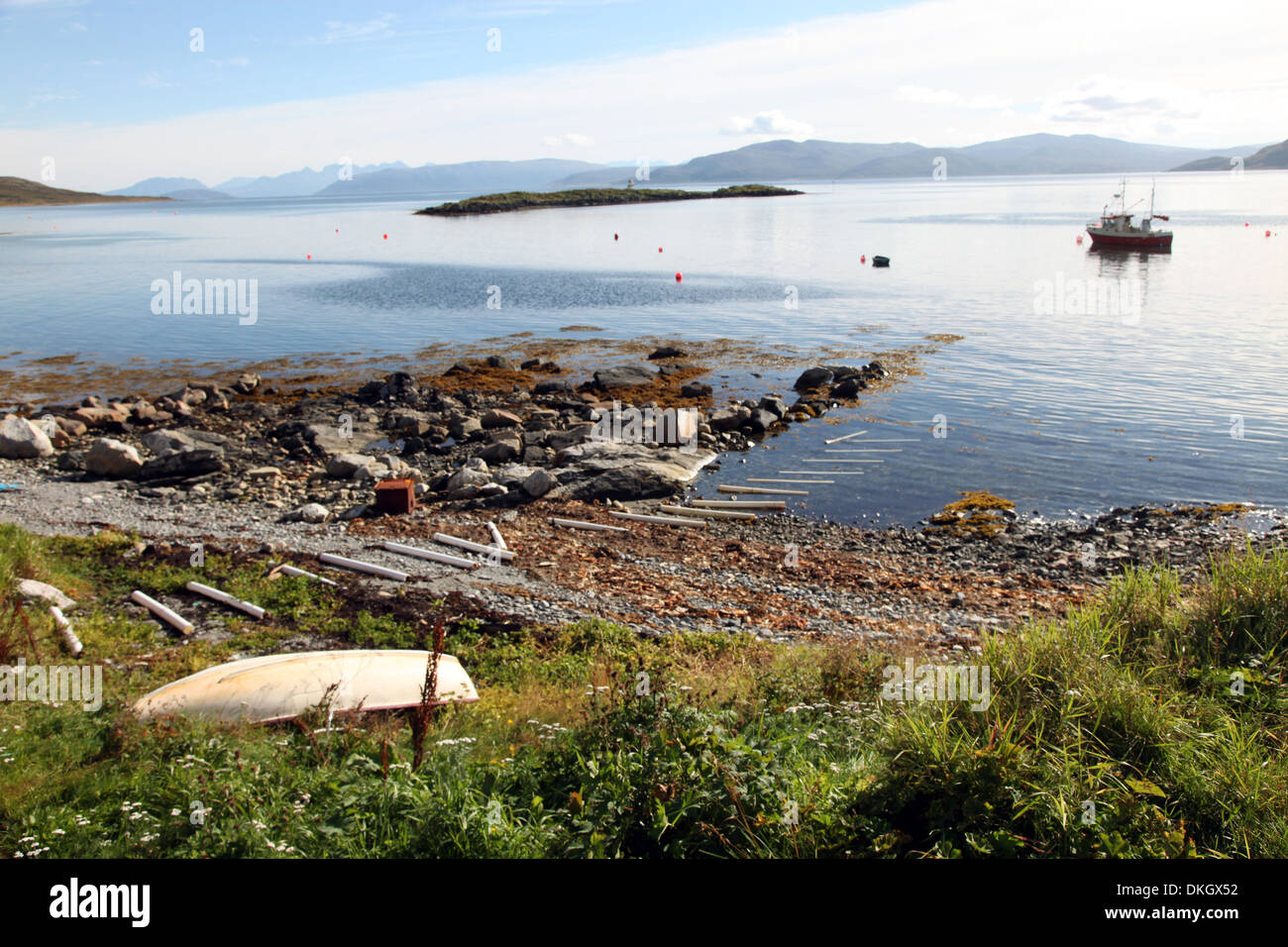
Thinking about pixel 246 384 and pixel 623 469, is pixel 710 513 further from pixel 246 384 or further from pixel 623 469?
pixel 246 384

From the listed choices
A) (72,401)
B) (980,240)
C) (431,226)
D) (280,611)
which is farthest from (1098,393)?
(431,226)

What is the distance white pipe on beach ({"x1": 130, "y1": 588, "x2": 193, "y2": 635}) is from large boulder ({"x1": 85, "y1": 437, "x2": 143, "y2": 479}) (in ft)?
33.8

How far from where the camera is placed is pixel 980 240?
8600cm

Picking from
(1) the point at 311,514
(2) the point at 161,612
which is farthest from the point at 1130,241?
(2) the point at 161,612

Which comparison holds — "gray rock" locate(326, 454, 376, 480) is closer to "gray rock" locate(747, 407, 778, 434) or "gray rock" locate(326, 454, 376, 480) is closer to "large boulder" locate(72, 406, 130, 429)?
"large boulder" locate(72, 406, 130, 429)

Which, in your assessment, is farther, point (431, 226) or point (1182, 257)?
point (431, 226)

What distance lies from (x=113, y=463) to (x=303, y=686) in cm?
1575

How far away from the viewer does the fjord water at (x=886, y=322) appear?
22203 mm

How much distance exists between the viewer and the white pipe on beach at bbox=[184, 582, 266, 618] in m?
11.5

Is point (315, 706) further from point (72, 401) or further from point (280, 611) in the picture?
point (72, 401)

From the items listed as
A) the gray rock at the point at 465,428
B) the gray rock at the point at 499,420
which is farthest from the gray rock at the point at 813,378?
the gray rock at the point at 465,428

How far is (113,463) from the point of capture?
20469 millimetres

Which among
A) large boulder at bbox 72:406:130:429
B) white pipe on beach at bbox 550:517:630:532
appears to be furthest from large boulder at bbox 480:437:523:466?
large boulder at bbox 72:406:130:429

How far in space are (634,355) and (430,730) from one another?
29.8 metres
